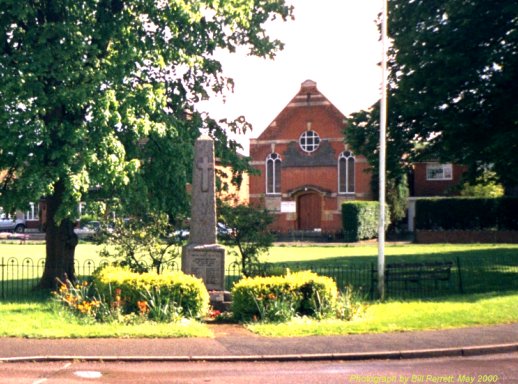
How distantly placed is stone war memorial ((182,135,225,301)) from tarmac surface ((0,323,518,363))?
3.54 meters

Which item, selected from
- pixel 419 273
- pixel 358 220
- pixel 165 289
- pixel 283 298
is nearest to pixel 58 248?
pixel 165 289

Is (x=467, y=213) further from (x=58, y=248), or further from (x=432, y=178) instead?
(x=58, y=248)

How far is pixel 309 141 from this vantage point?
57.0 meters

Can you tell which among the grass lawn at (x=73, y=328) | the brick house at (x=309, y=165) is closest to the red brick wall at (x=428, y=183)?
the brick house at (x=309, y=165)

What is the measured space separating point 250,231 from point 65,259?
219 inches

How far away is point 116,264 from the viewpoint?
719 inches

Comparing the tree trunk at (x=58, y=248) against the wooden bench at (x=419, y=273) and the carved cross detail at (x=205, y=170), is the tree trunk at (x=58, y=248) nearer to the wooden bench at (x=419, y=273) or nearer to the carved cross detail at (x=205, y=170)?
the carved cross detail at (x=205, y=170)

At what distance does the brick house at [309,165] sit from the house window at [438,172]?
6628 mm

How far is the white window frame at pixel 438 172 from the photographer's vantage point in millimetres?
58812

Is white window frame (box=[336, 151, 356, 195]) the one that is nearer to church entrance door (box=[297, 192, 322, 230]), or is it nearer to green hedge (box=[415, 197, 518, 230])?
church entrance door (box=[297, 192, 322, 230])

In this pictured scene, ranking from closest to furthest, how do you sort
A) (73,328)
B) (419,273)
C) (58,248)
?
1. (73,328)
2. (58,248)
3. (419,273)

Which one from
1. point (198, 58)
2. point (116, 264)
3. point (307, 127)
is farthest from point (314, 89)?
point (116, 264)

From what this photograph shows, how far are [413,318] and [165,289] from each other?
5.31m

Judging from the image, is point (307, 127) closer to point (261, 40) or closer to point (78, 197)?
point (261, 40)
